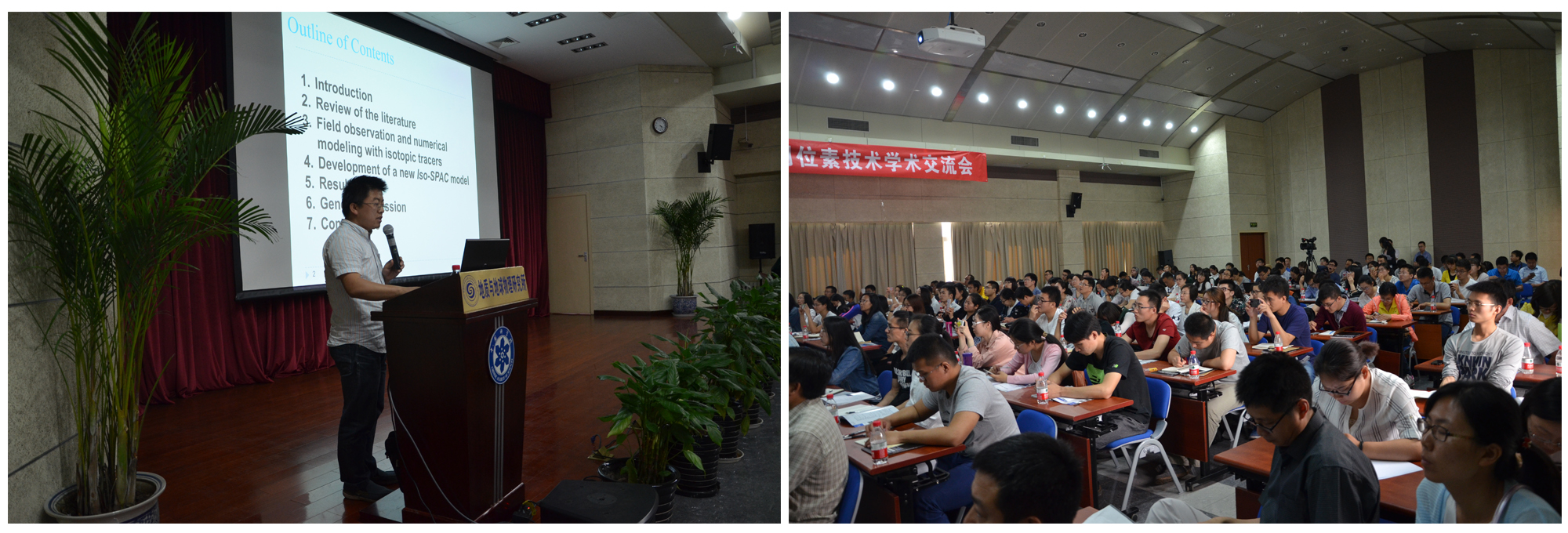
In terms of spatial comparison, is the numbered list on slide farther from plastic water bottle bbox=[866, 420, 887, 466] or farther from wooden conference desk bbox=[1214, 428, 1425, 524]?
wooden conference desk bbox=[1214, 428, 1425, 524]

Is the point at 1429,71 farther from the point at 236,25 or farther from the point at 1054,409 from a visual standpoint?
the point at 236,25

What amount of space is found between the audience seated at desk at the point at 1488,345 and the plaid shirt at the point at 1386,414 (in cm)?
41

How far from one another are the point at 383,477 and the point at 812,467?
83.8 inches

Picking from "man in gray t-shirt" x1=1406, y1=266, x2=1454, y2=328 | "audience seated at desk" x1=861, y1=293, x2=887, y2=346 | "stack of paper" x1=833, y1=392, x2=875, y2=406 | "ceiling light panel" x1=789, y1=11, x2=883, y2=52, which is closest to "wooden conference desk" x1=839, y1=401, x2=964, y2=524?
"stack of paper" x1=833, y1=392, x2=875, y2=406

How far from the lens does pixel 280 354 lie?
17.1 feet

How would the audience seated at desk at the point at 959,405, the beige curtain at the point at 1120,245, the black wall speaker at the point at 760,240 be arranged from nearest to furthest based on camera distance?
the audience seated at desk at the point at 959,405
the black wall speaker at the point at 760,240
the beige curtain at the point at 1120,245

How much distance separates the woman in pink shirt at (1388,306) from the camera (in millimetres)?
4342

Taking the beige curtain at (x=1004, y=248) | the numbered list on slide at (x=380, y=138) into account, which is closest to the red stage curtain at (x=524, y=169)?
the numbered list on slide at (x=380, y=138)

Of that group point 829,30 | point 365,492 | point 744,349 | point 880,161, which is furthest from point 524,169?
point 829,30

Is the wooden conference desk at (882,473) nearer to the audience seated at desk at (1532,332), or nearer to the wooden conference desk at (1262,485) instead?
the wooden conference desk at (1262,485)

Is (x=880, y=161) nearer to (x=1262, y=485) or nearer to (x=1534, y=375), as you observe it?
(x=1262, y=485)

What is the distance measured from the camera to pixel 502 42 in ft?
24.0

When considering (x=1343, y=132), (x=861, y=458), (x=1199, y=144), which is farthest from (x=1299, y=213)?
(x=861, y=458)

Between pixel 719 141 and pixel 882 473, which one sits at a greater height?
pixel 719 141
